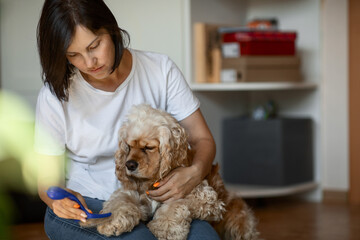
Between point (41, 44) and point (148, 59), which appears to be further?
point (148, 59)

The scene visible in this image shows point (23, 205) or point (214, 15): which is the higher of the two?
point (214, 15)

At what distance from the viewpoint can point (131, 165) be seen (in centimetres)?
147

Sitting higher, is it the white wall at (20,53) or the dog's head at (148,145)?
the white wall at (20,53)

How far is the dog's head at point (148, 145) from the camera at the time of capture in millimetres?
1506

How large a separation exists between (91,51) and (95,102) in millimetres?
221

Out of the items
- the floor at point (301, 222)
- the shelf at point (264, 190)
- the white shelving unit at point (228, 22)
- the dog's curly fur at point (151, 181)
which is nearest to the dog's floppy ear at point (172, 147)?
the dog's curly fur at point (151, 181)

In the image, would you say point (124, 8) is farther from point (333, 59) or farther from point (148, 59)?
point (333, 59)

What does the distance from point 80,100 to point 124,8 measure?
144 centimetres

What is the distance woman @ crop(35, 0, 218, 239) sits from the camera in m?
1.43

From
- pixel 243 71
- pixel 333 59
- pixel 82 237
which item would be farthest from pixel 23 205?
pixel 333 59

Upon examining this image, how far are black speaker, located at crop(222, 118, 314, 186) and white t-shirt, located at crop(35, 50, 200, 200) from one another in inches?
72.1

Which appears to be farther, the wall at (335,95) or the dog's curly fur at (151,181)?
the wall at (335,95)

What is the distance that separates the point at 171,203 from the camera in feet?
5.11

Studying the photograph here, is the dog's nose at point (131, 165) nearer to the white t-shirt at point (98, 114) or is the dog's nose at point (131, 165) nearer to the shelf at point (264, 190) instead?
the white t-shirt at point (98, 114)
